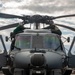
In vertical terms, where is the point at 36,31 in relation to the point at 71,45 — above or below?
above

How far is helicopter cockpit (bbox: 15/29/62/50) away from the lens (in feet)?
37.6

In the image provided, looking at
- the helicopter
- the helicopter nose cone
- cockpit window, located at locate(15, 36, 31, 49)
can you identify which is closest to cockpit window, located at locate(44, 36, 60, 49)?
the helicopter

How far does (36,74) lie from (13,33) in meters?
3.64

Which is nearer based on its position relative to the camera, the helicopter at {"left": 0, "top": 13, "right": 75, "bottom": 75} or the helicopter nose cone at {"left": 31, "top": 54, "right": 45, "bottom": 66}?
the helicopter nose cone at {"left": 31, "top": 54, "right": 45, "bottom": 66}

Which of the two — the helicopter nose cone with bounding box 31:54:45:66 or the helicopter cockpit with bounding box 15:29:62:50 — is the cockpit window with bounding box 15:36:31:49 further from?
the helicopter nose cone with bounding box 31:54:45:66

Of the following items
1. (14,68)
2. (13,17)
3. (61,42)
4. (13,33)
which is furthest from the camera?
(13,17)

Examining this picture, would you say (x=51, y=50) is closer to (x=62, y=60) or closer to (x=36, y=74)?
(x=62, y=60)

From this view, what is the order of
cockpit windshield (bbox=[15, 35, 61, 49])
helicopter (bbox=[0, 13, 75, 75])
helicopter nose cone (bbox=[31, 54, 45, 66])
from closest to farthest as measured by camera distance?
helicopter nose cone (bbox=[31, 54, 45, 66]) → helicopter (bbox=[0, 13, 75, 75]) → cockpit windshield (bbox=[15, 35, 61, 49])

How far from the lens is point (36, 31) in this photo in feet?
40.3

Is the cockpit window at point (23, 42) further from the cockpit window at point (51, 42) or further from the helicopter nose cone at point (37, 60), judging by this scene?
the helicopter nose cone at point (37, 60)

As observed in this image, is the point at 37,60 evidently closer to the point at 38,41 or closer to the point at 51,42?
the point at 38,41

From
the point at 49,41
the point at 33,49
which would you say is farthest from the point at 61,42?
the point at 33,49

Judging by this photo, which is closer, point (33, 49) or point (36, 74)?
point (36, 74)

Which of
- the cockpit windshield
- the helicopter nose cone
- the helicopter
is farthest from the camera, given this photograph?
the cockpit windshield
